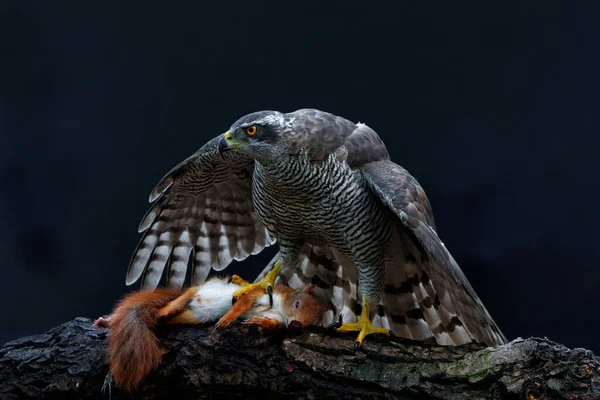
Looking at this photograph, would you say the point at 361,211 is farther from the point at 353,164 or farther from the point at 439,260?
the point at 439,260

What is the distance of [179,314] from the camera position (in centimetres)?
281

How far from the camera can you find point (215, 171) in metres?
3.46

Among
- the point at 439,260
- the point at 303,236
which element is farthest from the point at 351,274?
the point at 439,260

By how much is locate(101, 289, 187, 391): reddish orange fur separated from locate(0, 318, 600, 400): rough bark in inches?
2.4

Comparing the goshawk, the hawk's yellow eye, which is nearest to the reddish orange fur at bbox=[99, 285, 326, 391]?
the goshawk

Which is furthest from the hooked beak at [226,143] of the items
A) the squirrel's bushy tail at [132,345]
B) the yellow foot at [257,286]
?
the squirrel's bushy tail at [132,345]

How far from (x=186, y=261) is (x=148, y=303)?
0.86 meters

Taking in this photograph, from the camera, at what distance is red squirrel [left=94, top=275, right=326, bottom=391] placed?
266cm

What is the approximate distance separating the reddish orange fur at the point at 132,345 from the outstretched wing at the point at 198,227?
0.82m

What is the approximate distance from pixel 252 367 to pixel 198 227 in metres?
1.16

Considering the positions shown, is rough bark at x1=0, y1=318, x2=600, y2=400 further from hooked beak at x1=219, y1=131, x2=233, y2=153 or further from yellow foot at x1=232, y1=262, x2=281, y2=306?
hooked beak at x1=219, y1=131, x2=233, y2=153

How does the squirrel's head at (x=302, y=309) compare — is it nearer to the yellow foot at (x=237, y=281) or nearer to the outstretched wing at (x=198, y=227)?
the yellow foot at (x=237, y=281)

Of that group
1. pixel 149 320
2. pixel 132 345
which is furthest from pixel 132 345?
pixel 149 320

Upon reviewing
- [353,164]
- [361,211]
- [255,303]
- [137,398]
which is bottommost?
[137,398]
